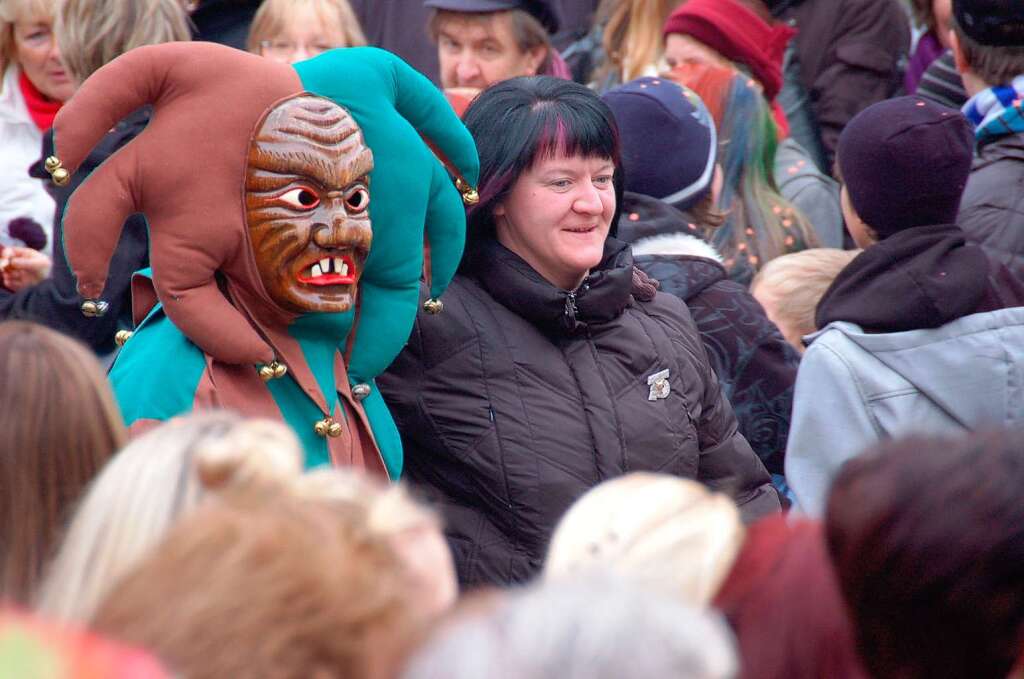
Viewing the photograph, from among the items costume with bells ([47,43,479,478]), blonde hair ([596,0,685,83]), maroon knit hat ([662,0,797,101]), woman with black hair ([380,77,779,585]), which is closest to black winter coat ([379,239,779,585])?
woman with black hair ([380,77,779,585])

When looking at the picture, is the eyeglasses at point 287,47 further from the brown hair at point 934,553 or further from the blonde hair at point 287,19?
the brown hair at point 934,553

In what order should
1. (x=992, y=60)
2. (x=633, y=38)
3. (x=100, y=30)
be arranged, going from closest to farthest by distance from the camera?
1. (x=100, y=30)
2. (x=992, y=60)
3. (x=633, y=38)

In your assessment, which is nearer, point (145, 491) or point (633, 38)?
point (145, 491)

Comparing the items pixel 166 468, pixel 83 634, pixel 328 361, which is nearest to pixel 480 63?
pixel 328 361

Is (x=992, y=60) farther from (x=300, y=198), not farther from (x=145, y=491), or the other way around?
(x=145, y=491)

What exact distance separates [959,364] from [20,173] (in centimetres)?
258

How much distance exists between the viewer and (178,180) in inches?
112

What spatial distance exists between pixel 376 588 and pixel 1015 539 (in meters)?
0.75

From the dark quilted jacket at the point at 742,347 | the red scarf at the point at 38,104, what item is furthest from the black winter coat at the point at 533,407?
the red scarf at the point at 38,104

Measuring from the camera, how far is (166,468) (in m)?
1.90

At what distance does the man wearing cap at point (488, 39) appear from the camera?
16.7ft

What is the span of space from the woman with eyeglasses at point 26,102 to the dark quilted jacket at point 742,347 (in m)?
1.73

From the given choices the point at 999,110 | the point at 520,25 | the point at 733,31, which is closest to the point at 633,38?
the point at 733,31

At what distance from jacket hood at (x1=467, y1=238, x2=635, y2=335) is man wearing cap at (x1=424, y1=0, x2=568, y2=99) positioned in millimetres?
1749
